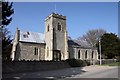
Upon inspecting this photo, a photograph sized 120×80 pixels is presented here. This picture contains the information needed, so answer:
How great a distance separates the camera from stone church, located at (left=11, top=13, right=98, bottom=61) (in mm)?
47406

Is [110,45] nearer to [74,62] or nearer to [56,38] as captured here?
[56,38]

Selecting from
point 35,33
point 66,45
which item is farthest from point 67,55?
point 35,33

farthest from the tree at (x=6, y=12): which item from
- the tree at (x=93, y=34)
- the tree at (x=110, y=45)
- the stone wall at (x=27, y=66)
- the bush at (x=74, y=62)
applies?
the tree at (x=93, y=34)

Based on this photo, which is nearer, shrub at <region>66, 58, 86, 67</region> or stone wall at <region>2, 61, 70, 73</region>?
stone wall at <region>2, 61, 70, 73</region>

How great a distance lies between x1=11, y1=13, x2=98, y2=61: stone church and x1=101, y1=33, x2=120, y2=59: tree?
43.0 ft

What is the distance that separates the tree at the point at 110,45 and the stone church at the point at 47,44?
1310 centimetres

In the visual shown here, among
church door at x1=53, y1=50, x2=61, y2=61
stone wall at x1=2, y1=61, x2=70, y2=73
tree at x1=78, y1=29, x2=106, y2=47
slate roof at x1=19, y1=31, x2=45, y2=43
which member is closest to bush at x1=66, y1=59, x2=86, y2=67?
stone wall at x1=2, y1=61, x2=70, y2=73

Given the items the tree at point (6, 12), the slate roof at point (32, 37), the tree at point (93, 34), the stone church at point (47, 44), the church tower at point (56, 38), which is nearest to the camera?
the tree at point (6, 12)

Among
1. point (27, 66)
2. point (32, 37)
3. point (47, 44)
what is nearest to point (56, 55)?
point (47, 44)

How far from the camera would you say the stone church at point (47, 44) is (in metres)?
47.4

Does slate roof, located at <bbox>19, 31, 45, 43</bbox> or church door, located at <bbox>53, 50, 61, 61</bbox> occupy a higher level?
slate roof, located at <bbox>19, 31, 45, 43</bbox>

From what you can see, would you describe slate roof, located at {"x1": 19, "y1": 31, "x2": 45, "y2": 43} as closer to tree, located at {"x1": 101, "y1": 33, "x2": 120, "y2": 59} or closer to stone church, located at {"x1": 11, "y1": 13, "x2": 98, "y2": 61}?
stone church, located at {"x1": 11, "y1": 13, "x2": 98, "y2": 61}

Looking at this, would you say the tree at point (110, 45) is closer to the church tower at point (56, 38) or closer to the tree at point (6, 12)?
the church tower at point (56, 38)

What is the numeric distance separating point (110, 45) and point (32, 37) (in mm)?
24504
